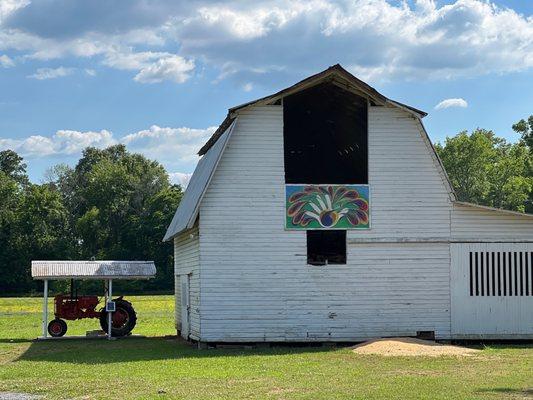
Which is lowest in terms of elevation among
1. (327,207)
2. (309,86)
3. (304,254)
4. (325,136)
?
(304,254)

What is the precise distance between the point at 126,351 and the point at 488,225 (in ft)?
37.0

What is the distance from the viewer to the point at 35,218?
9756 centimetres

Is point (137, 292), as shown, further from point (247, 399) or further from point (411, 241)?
point (247, 399)

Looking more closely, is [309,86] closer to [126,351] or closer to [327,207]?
[327,207]

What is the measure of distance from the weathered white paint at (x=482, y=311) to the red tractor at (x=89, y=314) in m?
11.8

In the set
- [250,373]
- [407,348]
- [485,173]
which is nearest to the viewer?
[250,373]

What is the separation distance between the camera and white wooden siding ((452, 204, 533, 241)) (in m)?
26.8

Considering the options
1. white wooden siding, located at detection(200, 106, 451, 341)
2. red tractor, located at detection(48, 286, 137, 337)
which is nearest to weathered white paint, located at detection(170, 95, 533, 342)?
white wooden siding, located at detection(200, 106, 451, 341)

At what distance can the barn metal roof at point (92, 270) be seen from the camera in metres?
30.8

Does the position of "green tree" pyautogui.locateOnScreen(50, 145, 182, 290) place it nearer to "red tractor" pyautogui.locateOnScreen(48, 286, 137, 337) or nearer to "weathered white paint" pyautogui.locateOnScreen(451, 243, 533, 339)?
"red tractor" pyautogui.locateOnScreen(48, 286, 137, 337)

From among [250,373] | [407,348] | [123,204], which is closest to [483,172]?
[123,204]

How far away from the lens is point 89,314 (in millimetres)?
32625

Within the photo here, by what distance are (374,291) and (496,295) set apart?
12.1 ft

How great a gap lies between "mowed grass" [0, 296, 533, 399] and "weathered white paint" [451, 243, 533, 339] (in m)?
1.03
